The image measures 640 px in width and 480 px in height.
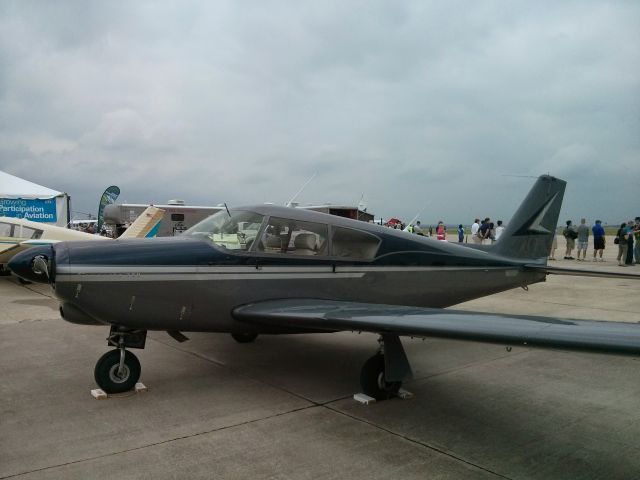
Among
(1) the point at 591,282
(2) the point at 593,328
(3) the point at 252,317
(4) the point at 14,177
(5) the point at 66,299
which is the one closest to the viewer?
(2) the point at 593,328

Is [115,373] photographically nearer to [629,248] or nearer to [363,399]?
[363,399]

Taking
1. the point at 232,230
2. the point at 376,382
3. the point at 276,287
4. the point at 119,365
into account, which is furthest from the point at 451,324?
the point at 119,365

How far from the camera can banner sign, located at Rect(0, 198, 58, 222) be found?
21906 millimetres

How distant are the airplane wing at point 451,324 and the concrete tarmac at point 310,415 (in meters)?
0.46

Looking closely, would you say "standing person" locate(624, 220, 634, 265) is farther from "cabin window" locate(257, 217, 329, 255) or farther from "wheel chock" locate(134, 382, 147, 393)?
"wheel chock" locate(134, 382, 147, 393)

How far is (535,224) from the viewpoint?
7480 mm

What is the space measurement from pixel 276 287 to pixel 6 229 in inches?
511

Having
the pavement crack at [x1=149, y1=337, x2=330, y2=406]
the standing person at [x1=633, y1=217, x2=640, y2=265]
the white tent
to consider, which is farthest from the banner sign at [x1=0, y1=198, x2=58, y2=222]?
the standing person at [x1=633, y1=217, x2=640, y2=265]

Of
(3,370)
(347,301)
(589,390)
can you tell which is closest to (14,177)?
(3,370)

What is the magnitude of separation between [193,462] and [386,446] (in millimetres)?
1379

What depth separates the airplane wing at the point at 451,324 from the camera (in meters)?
2.98

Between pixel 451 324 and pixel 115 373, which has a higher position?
A: pixel 451 324

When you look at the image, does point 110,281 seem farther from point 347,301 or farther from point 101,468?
point 347,301

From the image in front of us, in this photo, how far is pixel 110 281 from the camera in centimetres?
437
